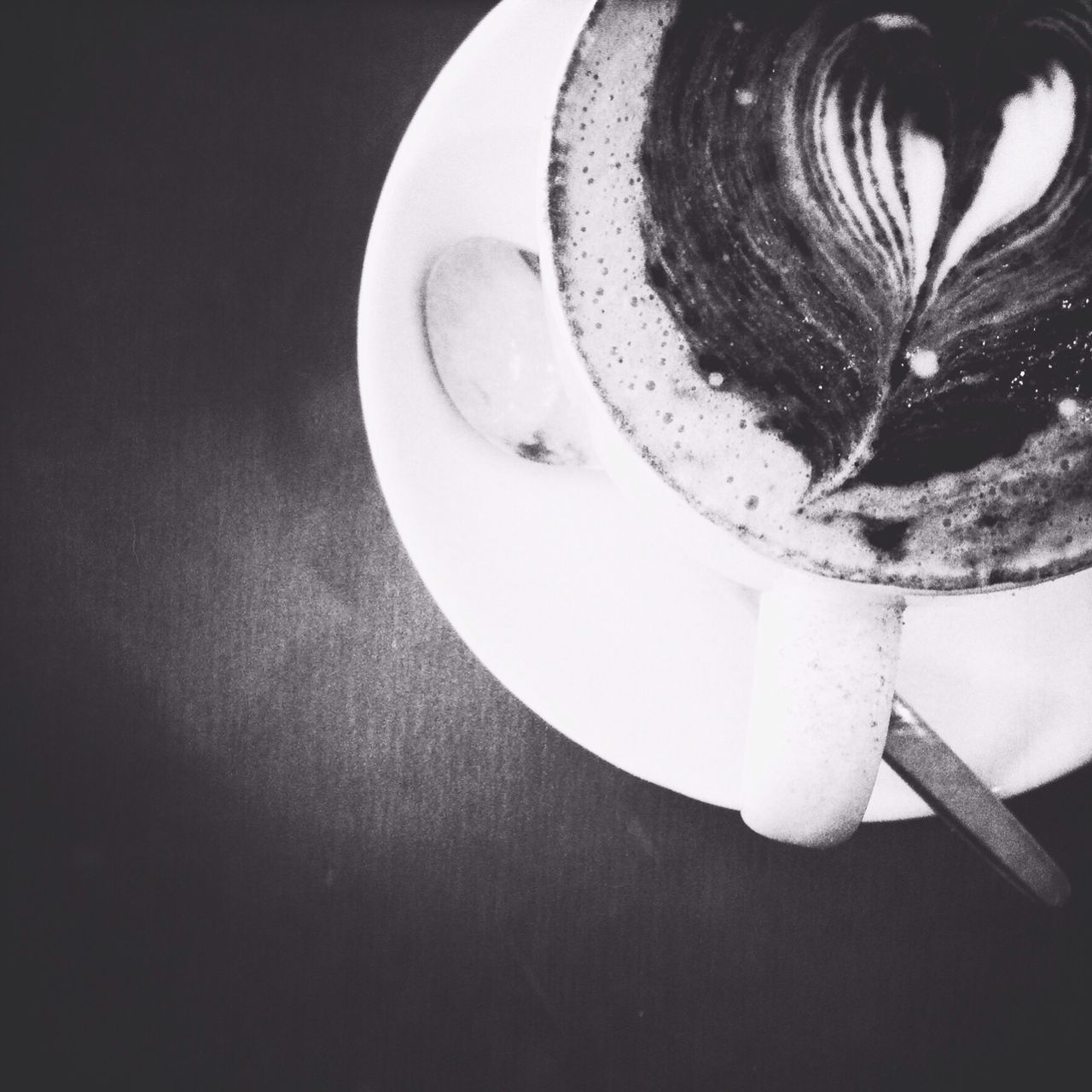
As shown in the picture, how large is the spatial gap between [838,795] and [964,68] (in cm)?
43

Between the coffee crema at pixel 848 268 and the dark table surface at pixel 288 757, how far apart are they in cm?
32

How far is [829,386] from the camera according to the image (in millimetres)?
482

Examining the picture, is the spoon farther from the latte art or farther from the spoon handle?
the spoon handle

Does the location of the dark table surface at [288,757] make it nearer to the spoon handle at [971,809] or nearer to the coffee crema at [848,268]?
the spoon handle at [971,809]

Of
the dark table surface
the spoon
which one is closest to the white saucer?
the spoon

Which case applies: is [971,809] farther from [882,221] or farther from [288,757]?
[288,757]

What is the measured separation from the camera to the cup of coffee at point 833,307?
18.5 inches

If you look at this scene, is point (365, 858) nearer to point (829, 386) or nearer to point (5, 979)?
point (5, 979)

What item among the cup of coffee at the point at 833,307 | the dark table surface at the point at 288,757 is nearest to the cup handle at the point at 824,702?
the cup of coffee at the point at 833,307

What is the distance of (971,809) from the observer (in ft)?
1.84

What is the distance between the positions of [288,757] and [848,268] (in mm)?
574

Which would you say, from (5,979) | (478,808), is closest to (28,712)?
(5,979)

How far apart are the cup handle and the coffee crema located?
21mm

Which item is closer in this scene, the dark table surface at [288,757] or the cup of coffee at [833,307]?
the cup of coffee at [833,307]
